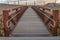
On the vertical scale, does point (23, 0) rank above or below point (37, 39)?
below

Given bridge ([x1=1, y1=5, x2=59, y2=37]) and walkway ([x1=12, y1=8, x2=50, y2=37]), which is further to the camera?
walkway ([x1=12, y1=8, x2=50, y2=37])

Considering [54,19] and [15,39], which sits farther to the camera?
[54,19]

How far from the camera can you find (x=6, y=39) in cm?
707

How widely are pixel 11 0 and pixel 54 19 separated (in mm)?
51102

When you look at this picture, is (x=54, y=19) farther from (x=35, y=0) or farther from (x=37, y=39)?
(x=35, y=0)

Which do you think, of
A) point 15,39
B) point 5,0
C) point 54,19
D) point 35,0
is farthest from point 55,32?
point 35,0

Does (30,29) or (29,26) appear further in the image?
(29,26)

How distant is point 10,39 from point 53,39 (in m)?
1.30

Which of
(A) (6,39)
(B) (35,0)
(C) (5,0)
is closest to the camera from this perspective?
(A) (6,39)

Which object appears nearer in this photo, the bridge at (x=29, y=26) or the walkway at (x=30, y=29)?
the bridge at (x=29, y=26)

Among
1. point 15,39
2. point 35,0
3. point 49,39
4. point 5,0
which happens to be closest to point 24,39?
point 15,39

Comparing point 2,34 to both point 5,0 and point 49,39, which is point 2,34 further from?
point 5,0

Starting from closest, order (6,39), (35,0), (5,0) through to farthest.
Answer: (6,39)
(5,0)
(35,0)

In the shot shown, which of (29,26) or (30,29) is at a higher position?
(30,29)
